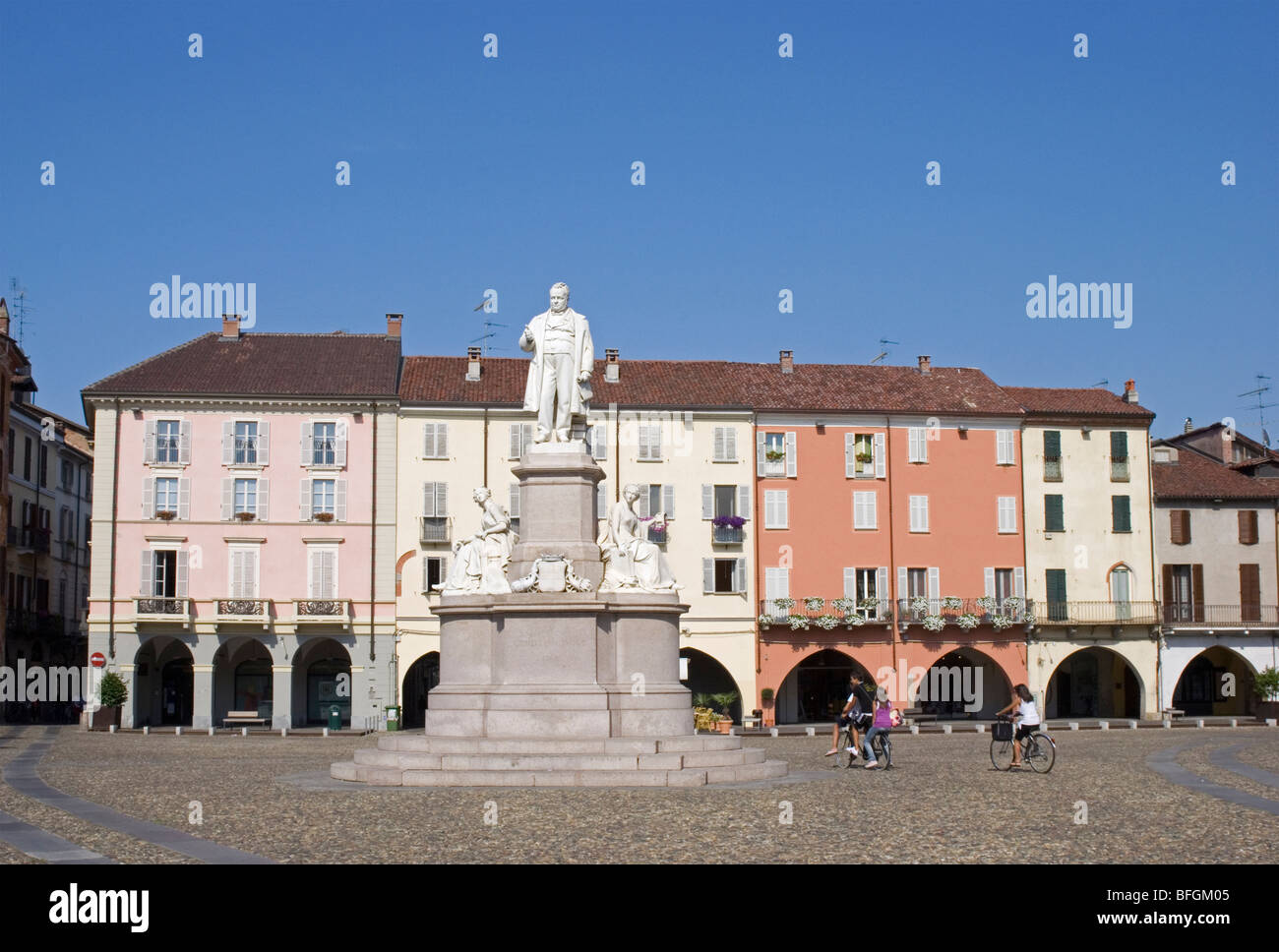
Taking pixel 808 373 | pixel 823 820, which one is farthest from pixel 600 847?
pixel 808 373

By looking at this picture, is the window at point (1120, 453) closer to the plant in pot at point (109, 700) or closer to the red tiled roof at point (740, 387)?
the red tiled roof at point (740, 387)

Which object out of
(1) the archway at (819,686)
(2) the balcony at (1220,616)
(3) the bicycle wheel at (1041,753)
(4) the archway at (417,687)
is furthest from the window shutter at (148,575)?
(2) the balcony at (1220,616)

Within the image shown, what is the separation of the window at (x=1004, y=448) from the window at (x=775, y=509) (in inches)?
319

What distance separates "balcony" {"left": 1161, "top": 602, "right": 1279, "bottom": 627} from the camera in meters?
55.7

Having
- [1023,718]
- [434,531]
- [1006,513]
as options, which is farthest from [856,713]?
[1006,513]

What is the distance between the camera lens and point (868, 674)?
53.4m

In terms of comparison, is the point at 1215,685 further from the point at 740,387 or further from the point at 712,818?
the point at 712,818

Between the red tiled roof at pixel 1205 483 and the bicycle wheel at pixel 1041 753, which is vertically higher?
the red tiled roof at pixel 1205 483

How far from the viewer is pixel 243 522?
50.9m

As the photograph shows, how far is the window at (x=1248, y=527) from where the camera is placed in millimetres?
56969

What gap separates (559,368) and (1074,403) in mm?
37746

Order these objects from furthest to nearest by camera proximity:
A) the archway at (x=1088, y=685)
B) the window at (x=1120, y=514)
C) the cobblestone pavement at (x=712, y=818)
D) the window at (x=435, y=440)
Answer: the archway at (x=1088, y=685), the window at (x=1120, y=514), the window at (x=435, y=440), the cobblestone pavement at (x=712, y=818)
